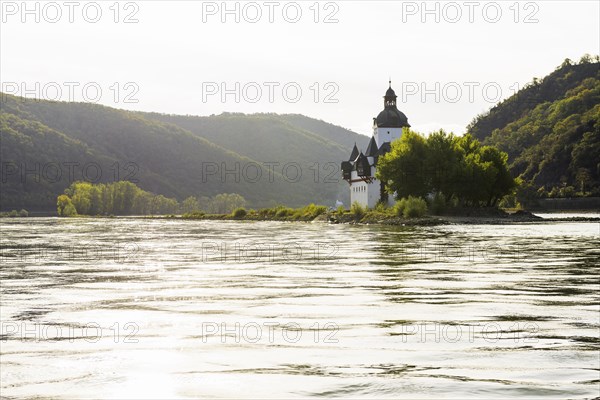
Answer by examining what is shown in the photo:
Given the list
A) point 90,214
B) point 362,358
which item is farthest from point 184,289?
point 90,214

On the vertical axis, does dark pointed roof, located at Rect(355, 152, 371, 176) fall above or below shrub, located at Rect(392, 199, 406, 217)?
above

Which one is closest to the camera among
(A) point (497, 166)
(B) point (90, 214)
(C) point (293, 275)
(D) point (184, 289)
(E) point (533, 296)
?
(E) point (533, 296)

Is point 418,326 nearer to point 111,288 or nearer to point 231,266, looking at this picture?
point 111,288

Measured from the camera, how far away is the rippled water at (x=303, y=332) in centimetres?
949

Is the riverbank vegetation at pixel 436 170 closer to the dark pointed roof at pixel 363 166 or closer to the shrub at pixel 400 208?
the shrub at pixel 400 208

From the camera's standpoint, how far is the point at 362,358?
1094 centimetres

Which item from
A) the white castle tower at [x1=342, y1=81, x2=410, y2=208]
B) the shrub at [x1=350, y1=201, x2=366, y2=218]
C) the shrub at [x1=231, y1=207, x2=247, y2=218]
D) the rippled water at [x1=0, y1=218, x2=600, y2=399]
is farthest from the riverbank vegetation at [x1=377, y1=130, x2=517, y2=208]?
the rippled water at [x1=0, y1=218, x2=600, y2=399]

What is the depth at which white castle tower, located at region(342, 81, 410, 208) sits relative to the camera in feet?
423

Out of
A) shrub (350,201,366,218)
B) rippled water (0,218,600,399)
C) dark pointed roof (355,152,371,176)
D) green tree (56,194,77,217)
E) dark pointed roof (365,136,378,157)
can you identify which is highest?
dark pointed roof (365,136,378,157)

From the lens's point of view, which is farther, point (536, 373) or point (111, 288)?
point (111, 288)

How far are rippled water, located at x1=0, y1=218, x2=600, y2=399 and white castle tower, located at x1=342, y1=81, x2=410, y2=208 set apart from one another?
102m

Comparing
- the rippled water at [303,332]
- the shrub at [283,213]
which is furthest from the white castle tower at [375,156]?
the rippled water at [303,332]

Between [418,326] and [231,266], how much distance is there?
15.6 meters

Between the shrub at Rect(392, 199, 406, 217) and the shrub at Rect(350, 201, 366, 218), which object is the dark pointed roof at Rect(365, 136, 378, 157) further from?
the shrub at Rect(392, 199, 406, 217)
